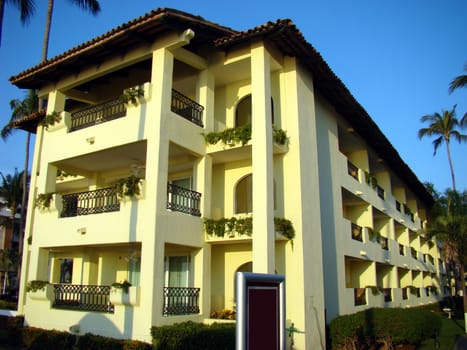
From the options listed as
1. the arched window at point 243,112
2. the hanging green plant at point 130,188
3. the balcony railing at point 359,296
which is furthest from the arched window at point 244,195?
the balcony railing at point 359,296

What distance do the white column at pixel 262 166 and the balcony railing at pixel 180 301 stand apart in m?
2.43

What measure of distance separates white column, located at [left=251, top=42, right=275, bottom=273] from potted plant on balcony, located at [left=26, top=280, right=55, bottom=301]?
296 inches

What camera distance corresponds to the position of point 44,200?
15.9 meters

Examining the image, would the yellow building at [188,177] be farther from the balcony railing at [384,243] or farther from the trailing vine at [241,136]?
the balcony railing at [384,243]

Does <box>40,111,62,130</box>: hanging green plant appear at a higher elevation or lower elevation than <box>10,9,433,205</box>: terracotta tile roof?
lower

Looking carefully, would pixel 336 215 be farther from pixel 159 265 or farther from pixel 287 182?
pixel 159 265

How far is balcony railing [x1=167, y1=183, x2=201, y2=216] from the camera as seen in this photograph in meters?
13.8

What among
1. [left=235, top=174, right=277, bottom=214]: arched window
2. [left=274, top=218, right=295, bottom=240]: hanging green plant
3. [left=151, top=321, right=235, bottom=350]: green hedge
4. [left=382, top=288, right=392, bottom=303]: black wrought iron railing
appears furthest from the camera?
[left=382, top=288, right=392, bottom=303]: black wrought iron railing

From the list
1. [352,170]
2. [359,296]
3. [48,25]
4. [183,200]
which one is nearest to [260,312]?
[183,200]

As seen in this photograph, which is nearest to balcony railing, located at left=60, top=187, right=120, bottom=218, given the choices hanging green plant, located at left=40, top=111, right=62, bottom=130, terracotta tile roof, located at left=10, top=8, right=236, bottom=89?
hanging green plant, located at left=40, top=111, right=62, bottom=130

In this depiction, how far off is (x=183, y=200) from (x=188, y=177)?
221cm

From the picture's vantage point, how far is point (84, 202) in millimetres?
15773

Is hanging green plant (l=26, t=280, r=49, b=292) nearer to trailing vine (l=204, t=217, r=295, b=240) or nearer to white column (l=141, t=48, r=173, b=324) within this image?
white column (l=141, t=48, r=173, b=324)

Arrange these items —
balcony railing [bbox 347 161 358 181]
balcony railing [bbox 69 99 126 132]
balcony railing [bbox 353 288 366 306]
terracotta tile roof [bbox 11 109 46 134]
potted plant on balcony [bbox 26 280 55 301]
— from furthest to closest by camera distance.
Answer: balcony railing [bbox 347 161 358 181] → terracotta tile roof [bbox 11 109 46 134] → balcony railing [bbox 353 288 366 306] → balcony railing [bbox 69 99 126 132] → potted plant on balcony [bbox 26 280 55 301]
